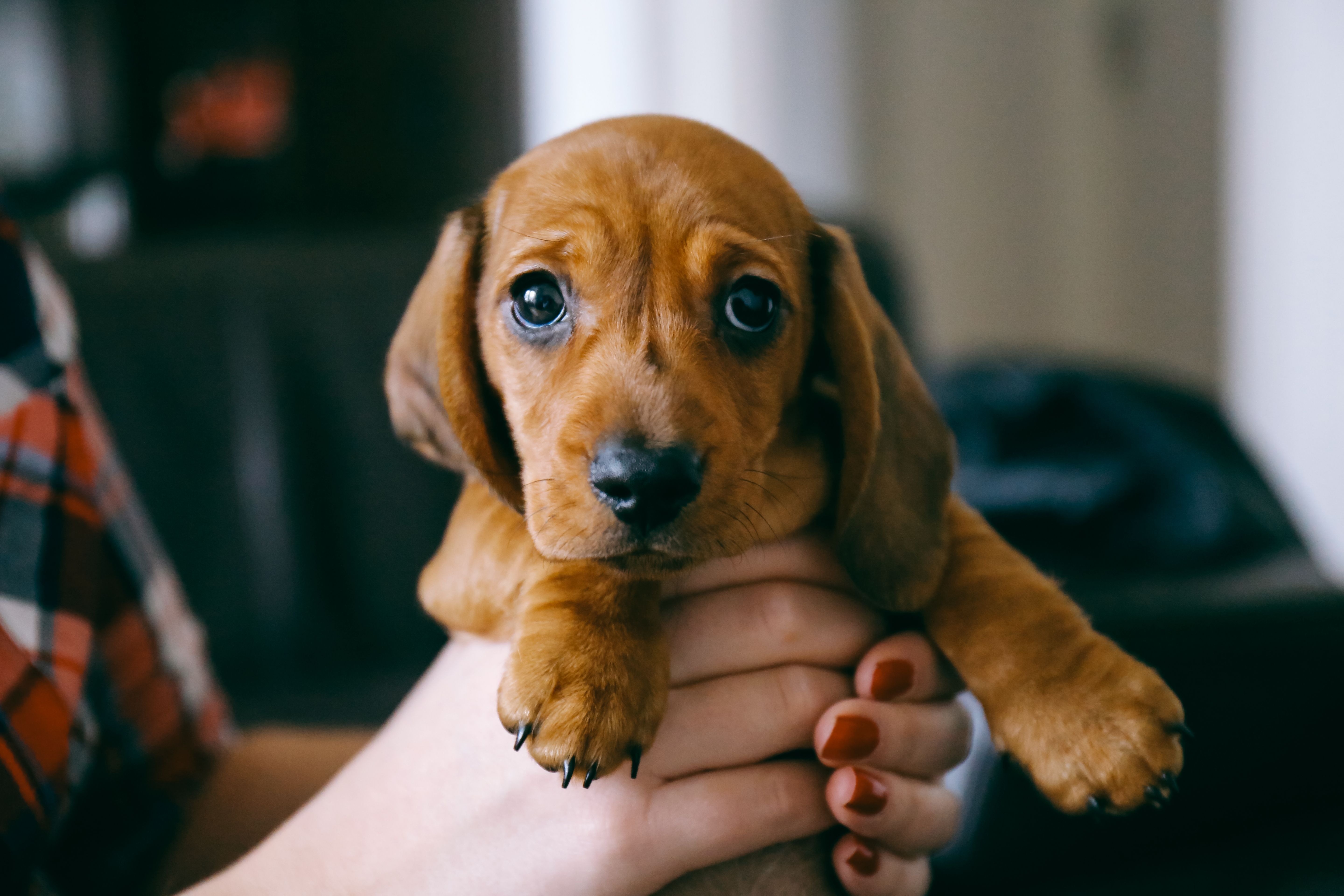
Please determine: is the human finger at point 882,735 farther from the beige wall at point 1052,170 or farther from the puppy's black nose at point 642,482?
the beige wall at point 1052,170

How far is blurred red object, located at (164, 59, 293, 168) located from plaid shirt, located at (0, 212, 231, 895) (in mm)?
4671

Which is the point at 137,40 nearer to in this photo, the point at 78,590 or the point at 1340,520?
the point at 78,590

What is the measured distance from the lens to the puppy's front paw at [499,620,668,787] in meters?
0.95

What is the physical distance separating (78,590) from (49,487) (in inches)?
5.7

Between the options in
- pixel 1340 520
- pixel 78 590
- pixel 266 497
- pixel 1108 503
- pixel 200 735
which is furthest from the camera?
pixel 1340 520

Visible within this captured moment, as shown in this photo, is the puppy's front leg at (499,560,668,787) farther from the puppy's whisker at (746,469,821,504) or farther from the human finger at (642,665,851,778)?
the puppy's whisker at (746,469,821,504)

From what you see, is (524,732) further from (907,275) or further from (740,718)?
(907,275)

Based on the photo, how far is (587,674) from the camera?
3.22 ft

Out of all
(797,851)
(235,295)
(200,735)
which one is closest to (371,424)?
(235,295)

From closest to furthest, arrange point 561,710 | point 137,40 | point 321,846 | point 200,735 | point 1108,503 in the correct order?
point 561,710 → point 321,846 → point 200,735 → point 1108,503 → point 137,40

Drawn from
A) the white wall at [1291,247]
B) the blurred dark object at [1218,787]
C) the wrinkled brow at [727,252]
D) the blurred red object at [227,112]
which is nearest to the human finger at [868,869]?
the wrinkled brow at [727,252]

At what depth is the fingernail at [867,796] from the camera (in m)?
1.13

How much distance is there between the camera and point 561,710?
3.15 feet

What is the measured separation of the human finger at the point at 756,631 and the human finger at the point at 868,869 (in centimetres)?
22
